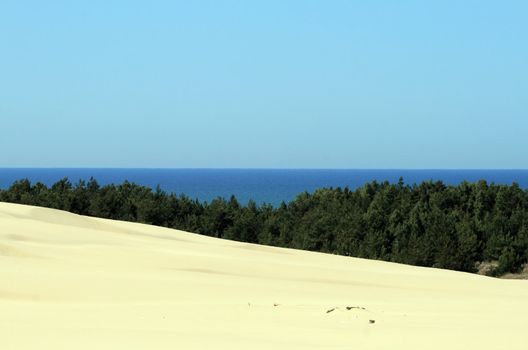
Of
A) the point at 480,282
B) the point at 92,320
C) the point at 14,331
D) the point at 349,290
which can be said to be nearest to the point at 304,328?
the point at 92,320

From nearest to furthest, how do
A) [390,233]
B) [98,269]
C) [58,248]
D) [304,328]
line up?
1. [304,328]
2. [98,269]
3. [58,248]
4. [390,233]

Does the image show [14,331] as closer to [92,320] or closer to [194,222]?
[92,320]

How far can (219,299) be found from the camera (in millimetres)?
9172

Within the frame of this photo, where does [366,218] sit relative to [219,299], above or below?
below

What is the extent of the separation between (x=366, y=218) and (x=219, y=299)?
25611mm

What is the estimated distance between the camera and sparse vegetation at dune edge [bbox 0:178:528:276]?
30922 mm

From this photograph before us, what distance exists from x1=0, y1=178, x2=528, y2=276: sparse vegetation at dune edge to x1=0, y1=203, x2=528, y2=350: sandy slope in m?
15.4

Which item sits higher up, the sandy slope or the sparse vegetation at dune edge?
the sandy slope

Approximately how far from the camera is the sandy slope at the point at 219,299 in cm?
656

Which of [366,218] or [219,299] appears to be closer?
[219,299]

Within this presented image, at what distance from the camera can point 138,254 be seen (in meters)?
13.1

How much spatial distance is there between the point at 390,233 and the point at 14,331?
27558 mm

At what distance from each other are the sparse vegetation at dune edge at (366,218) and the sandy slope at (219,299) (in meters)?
15.4

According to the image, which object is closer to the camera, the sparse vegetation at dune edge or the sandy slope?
the sandy slope
